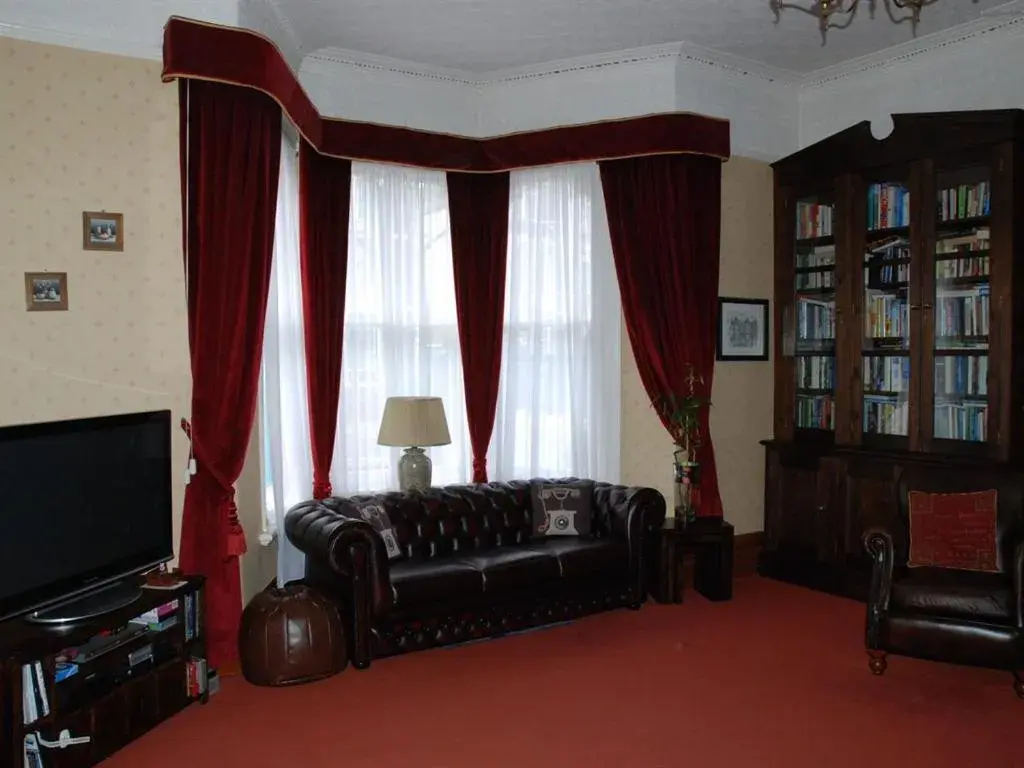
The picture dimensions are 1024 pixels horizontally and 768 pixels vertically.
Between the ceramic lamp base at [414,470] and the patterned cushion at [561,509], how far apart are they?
0.68 meters

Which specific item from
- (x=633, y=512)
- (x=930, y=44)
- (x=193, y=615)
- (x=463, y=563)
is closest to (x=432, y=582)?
(x=463, y=563)

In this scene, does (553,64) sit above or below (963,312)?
above

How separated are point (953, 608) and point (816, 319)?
2.32 m

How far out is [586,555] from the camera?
462cm

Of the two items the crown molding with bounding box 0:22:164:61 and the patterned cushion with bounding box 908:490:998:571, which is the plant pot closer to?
the patterned cushion with bounding box 908:490:998:571

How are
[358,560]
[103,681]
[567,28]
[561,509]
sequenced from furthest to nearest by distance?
[561,509] → [567,28] → [358,560] → [103,681]

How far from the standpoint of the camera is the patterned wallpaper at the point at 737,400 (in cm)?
546

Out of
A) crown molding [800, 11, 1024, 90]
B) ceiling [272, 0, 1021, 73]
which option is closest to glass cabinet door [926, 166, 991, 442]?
crown molding [800, 11, 1024, 90]

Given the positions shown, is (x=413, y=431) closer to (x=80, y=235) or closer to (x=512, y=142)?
(x=80, y=235)

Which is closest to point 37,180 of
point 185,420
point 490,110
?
point 185,420

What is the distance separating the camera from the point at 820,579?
A: 207 inches

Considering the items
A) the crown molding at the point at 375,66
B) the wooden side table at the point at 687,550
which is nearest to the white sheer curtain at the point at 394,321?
the crown molding at the point at 375,66

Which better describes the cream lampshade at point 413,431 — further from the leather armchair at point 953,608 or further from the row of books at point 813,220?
the row of books at point 813,220

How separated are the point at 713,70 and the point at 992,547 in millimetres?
3313
